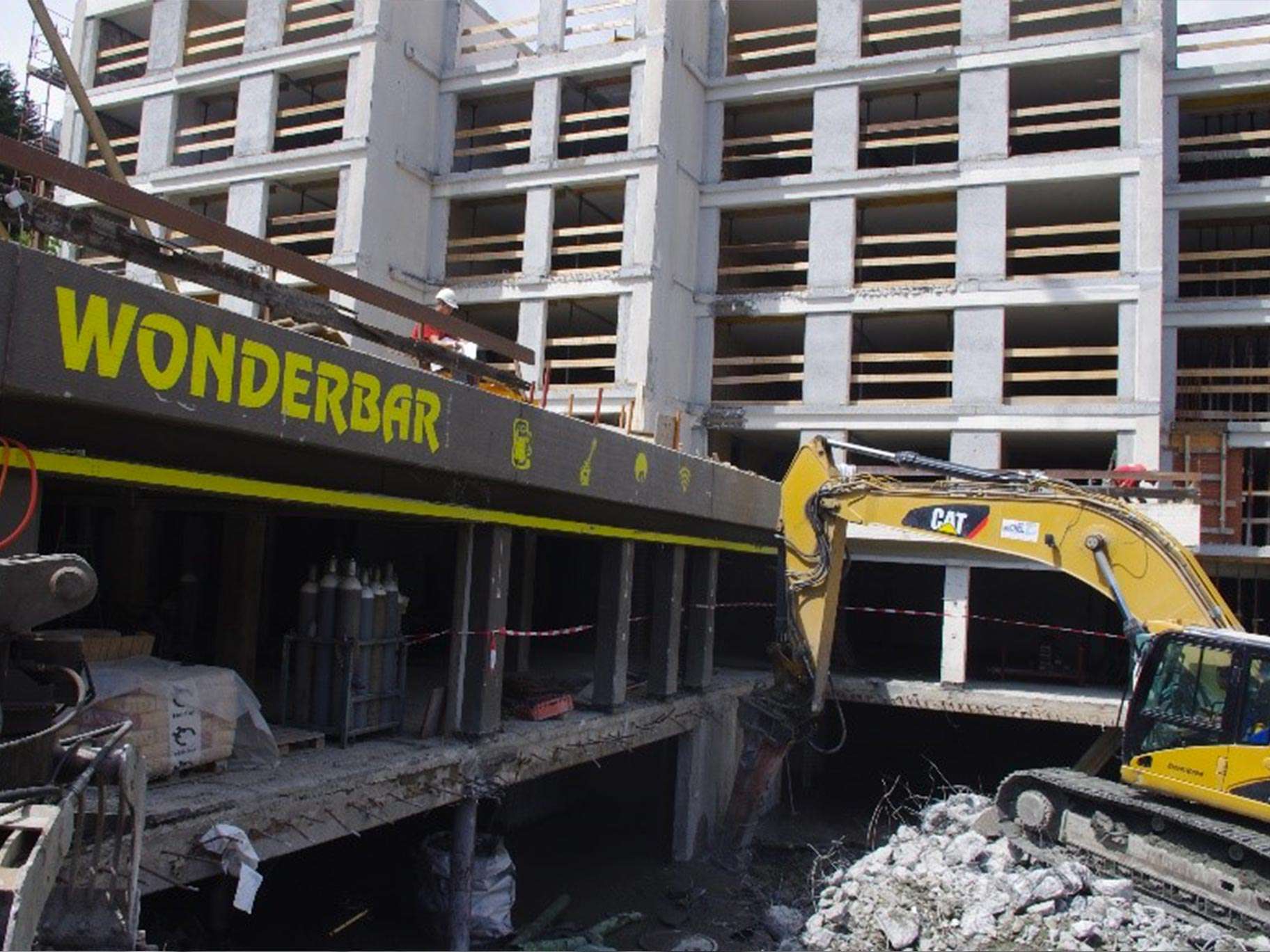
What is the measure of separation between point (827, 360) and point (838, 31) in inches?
300

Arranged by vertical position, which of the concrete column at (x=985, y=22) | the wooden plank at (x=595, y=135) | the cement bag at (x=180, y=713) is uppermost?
the concrete column at (x=985, y=22)

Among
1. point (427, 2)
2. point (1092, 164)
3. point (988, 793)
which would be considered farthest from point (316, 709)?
point (427, 2)

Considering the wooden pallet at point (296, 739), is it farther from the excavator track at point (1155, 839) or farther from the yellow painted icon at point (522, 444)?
the excavator track at point (1155, 839)

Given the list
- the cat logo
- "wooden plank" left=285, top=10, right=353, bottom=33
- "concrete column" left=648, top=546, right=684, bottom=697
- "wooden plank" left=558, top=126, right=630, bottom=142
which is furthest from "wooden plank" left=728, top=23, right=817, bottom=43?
the cat logo

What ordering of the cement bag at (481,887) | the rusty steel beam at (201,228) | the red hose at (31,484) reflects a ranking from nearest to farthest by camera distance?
1. the red hose at (31,484)
2. the rusty steel beam at (201,228)
3. the cement bag at (481,887)

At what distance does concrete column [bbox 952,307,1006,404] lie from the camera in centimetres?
2325

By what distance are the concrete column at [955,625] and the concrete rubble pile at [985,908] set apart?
776cm

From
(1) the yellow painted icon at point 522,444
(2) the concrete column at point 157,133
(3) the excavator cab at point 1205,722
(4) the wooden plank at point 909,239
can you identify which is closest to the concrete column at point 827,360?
(4) the wooden plank at point 909,239

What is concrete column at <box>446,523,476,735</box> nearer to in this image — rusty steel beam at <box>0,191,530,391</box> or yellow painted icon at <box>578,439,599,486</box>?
yellow painted icon at <box>578,439,599,486</box>

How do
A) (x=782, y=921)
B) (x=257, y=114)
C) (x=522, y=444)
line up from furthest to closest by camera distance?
1. (x=257, y=114)
2. (x=782, y=921)
3. (x=522, y=444)

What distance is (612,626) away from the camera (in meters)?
14.2

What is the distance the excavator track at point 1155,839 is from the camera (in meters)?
10.8

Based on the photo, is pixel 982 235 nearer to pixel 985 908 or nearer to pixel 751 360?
pixel 751 360

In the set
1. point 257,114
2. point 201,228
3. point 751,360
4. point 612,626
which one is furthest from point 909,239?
point 201,228
